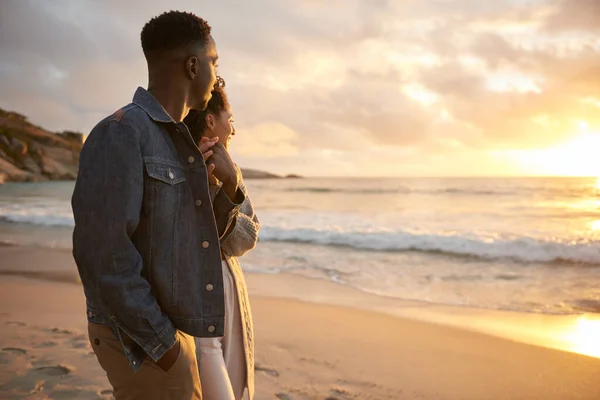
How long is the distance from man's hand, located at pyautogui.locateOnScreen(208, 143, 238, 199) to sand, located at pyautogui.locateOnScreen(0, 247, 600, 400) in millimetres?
2494

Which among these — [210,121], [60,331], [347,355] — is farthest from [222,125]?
[60,331]

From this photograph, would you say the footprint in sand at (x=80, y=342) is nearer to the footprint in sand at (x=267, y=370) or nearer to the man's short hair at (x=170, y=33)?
the footprint in sand at (x=267, y=370)

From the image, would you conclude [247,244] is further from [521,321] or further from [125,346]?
[521,321]

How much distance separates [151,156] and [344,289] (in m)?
6.85

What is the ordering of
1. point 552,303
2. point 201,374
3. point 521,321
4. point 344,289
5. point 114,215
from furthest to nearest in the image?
1. point 344,289
2. point 552,303
3. point 521,321
4. point 201,374
5. point 114,215

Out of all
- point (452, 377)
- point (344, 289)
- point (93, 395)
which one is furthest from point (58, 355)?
point (344, 289)

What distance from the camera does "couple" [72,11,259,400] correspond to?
1.49 m

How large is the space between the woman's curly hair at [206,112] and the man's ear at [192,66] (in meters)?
0.87

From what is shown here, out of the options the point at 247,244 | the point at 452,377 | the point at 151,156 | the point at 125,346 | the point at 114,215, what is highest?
the point at 151,156

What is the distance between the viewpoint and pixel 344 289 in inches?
321

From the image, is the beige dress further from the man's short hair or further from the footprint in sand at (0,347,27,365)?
the footprint in sand at (0,347,27,365)

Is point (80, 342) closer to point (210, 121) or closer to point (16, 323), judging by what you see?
point (16, 323)

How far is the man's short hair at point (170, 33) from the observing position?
173 cm

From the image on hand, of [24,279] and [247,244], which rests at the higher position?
[247,244]
